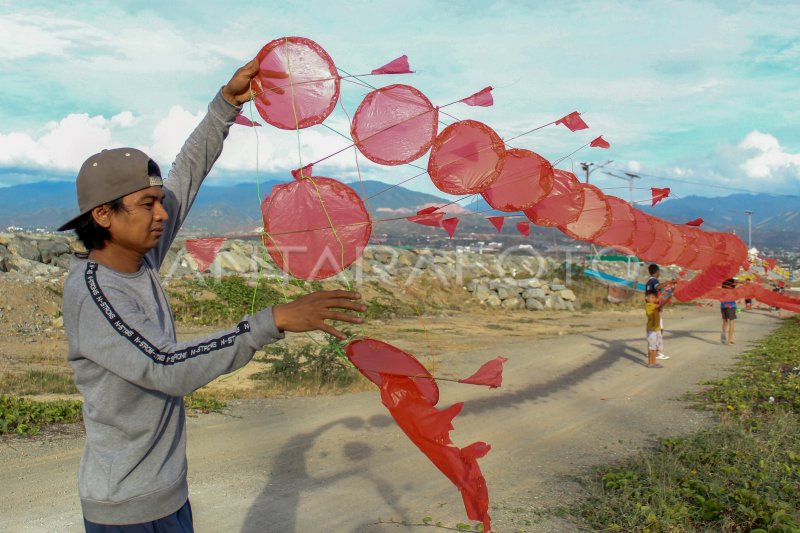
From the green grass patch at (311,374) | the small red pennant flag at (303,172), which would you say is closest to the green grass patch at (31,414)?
the green grass patch at (311,374)

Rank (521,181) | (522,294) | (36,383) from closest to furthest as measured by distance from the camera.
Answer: (521,181) < (36,383) < (522,294)

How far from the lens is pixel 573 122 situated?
3994mm

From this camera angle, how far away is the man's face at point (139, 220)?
2.30 m

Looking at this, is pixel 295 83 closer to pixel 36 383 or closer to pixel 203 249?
pixel 203 249

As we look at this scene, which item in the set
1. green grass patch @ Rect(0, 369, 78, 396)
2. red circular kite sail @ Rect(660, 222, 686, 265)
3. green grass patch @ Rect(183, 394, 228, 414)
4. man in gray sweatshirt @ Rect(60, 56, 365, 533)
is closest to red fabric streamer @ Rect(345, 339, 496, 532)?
man in gray sweatshirt @ Rect(60, 56, 365, 533)

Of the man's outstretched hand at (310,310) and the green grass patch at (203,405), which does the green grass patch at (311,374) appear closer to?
the green grass patch at (203,405)

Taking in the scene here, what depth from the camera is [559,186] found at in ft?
14.8

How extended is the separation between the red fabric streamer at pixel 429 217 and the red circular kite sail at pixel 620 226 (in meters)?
2.33

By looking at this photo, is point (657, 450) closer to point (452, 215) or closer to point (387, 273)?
point (452, 215)

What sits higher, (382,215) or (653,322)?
(382,215)

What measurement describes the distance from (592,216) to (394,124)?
2260 millimetres

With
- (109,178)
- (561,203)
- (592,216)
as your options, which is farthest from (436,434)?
(592,216)

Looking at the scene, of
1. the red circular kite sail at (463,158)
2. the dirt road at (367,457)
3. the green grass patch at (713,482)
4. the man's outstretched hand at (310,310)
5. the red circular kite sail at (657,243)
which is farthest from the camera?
the red circular kite sail at (657,243)

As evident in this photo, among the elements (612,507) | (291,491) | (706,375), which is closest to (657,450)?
(612,507)
